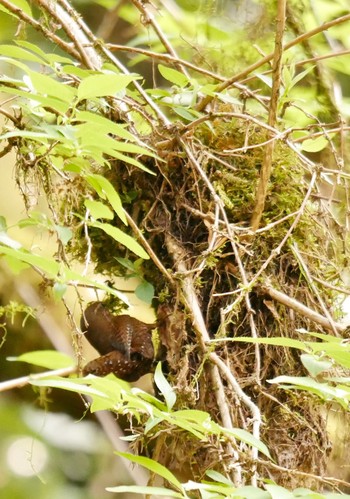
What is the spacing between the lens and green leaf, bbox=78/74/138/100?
0.75 m

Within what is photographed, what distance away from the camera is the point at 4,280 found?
189cm

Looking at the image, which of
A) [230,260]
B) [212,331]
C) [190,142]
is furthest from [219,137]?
[212,331]

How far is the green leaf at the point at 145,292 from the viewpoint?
1209mm

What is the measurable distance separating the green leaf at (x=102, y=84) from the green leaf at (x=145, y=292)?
0.51 meters

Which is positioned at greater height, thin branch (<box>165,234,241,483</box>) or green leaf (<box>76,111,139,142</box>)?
green leaf (<box>76,111,139,142</box>)

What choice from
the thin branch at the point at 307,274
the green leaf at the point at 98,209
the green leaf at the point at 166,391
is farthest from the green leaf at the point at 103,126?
the thin branch at the point at 307,274

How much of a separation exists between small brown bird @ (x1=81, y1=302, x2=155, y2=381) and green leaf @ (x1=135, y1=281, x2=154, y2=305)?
50mm

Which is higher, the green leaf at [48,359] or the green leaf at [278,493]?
the green leaf at [48,359]

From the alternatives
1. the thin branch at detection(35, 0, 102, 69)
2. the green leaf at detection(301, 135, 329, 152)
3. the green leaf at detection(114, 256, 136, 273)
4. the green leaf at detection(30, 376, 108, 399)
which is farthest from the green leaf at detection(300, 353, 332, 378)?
the thin branch at detection(35, 0, 102, 69)

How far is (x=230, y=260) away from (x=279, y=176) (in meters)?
0.19

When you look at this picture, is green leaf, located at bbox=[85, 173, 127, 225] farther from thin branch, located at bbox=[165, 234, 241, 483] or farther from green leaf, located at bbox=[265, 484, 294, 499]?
green leaf, located at bbox=[265, 484, 294, 499]

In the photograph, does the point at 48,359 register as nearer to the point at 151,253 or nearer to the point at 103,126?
the point at 103,126

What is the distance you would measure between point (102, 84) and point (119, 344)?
559mm

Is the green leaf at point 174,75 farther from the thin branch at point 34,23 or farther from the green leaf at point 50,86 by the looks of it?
the green leaf at point 50,86
